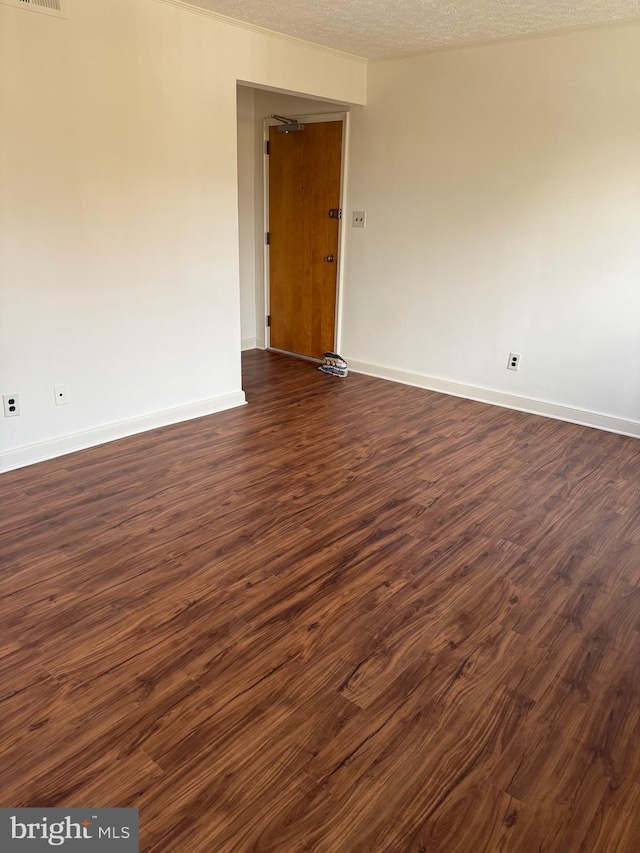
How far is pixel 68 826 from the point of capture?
154 cm

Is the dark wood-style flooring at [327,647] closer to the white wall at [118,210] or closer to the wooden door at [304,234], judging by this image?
the white wall at [118,210]

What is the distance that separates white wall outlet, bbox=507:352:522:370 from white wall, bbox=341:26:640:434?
0.15 feet

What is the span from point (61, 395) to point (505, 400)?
3291mm

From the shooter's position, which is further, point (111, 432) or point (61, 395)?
point (111, 432)

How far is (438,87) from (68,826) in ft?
16.7

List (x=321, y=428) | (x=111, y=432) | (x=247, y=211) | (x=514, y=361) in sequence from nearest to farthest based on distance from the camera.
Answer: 1. (x=111, y=432)
2. (x=321, y=428)
3. (x=514, y=361)
4. (x=247, y=211)

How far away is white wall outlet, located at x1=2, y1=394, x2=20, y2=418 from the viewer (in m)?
3.43

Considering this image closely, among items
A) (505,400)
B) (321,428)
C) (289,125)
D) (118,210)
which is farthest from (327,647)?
(289,125)

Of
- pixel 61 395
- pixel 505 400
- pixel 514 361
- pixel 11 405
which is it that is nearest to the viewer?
pixel 11 405

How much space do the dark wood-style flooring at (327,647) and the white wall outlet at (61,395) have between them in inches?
13.9

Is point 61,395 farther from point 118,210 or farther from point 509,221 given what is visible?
point 509,221

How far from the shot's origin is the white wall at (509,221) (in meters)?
4.03

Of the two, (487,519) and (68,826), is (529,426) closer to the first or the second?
(487,519)

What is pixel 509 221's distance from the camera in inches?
179
